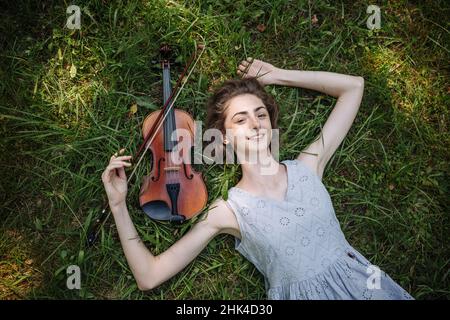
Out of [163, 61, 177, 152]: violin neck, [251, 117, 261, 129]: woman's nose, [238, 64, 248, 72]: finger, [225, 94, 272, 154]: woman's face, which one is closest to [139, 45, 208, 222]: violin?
[163, 61, 177, 152]: violin neck

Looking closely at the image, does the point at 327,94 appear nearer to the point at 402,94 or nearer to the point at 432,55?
the point at 402,94

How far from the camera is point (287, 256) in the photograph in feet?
10.5

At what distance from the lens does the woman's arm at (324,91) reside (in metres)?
3.51

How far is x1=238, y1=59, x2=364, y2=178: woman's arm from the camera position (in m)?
3.51

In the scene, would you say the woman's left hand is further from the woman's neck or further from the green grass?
the woman's neck

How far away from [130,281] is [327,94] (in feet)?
7.33

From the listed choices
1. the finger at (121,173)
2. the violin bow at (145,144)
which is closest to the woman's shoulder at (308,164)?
the violin bow at (145,144)

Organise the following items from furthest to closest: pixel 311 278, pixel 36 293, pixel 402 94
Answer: pixel 402 94
pixel 36 293
pixel 311 278

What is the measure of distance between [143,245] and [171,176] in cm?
58

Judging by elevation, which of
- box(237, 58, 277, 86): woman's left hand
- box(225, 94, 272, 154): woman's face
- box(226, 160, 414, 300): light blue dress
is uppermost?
box(237, 58, 277, 86): woman's left hand

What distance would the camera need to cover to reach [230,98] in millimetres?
3434

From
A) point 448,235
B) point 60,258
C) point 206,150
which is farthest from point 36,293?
point 448,235

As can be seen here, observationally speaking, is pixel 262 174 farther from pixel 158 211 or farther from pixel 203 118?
pixel 158 211

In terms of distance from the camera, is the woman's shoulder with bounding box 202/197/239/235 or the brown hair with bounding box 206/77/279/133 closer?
the woman's shoulder with bounding box 202/197/239/235
